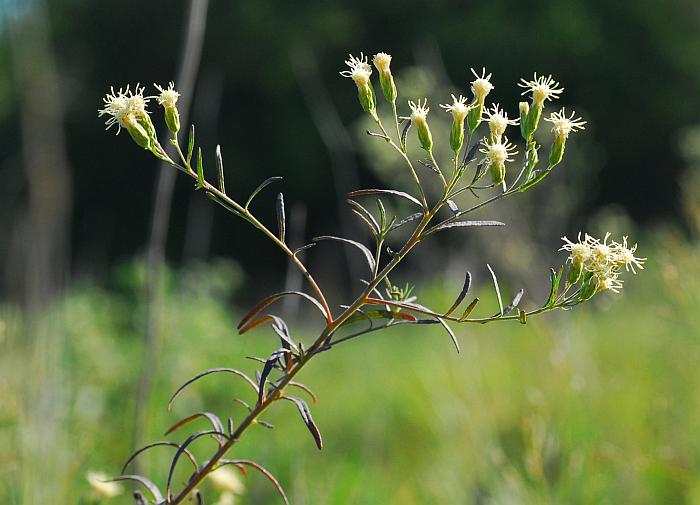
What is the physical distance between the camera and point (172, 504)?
45cm

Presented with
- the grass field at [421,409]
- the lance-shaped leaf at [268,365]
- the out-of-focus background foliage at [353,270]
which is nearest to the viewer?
the lance-shaped leaf at [268,365]

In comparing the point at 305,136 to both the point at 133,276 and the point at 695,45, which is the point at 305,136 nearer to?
the point at 695,45

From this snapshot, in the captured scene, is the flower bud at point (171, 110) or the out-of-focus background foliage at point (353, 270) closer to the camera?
the flower bud at point (171, 110)

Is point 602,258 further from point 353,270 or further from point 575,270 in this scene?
point 353,270

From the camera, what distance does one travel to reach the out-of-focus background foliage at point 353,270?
121cm

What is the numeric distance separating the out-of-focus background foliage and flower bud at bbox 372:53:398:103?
361 millimetres

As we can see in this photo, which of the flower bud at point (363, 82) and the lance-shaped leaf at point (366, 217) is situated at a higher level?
the flower bud at point (363, 82)

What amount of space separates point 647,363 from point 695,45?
671cm

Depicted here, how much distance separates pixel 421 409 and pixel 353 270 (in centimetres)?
207

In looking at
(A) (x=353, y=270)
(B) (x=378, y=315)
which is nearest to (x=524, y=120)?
(B) (x=378, y=315)

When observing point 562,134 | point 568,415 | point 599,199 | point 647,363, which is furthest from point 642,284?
point 599,199

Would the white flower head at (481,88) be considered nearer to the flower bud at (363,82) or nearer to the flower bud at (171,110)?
the flower bud at (363,82)

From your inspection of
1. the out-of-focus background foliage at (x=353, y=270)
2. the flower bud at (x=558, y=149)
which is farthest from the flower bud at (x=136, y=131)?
the out-of-focus background foliage at (x=353, y=270)

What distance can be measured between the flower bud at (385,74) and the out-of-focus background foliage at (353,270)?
0.36 meters
